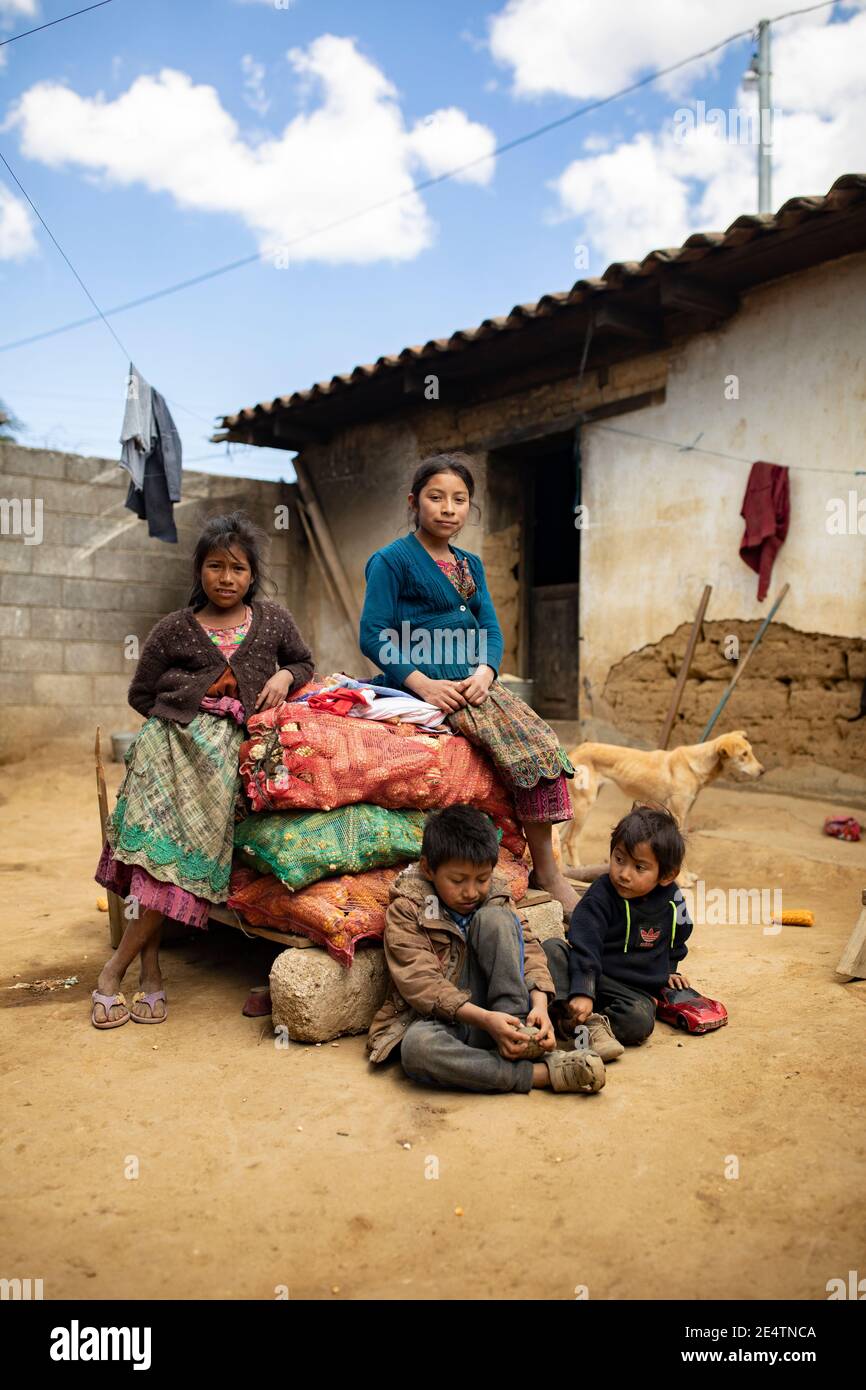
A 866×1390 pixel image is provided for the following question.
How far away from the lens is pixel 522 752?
10.6 ft

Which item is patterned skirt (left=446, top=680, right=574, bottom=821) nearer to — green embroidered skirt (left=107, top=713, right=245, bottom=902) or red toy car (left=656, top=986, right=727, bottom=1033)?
red toy car (left=656, top=986, right=727, bottom=1033)

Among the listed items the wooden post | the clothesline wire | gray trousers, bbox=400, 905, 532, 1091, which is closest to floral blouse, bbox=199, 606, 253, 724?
gray trousers, bbox=400, 905, 532, 1091

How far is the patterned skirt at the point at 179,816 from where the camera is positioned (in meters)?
3.05

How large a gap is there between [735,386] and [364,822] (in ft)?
15.4

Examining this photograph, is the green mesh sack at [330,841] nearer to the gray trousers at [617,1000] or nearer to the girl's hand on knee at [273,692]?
the girl's hand on knee at [273,692]

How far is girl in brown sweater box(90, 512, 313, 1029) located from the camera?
10.1ft

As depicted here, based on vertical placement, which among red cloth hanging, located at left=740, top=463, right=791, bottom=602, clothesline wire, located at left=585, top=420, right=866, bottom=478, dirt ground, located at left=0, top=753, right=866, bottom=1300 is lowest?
dirt ground, located at left=0, top=753, right=866, bottom=1300

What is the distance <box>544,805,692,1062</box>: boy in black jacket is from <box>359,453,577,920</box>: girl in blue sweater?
1.47 ft

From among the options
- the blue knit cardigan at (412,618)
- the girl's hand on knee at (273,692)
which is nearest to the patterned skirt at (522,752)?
the blue knit cardigan at (412,618)

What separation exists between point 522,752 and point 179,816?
1.14 m

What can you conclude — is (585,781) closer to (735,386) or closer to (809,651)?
(809,651)

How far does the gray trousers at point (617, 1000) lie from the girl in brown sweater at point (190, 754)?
1.11 m

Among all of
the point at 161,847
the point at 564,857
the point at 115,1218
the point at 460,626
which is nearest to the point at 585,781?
the point at 564,857

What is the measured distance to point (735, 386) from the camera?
6.42 metres
